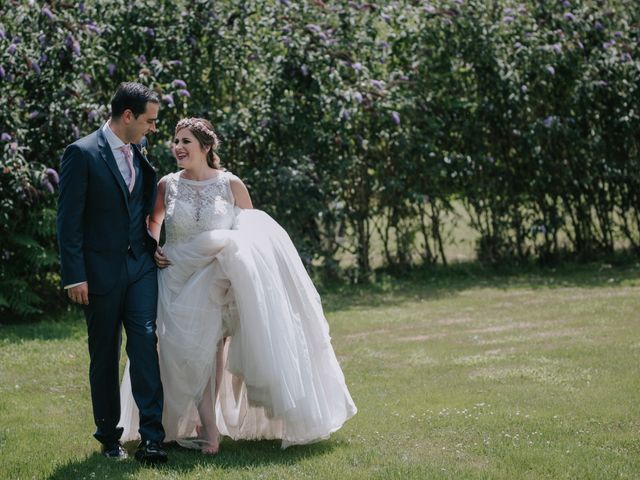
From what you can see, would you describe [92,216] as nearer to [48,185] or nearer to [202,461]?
[202,461]

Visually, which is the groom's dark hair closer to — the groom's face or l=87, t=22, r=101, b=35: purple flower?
the groom's face

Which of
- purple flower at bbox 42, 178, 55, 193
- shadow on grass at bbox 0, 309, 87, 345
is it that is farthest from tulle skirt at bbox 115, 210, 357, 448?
purple flower at bbox 42, 178, 55, 193

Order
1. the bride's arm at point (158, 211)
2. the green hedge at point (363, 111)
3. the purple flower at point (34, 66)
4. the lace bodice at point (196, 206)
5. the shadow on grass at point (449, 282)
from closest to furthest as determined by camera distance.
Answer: the lace bodice at point (196, 206) → the bride's arm at point (158, 211) → the purple flower at point (34, 66) → the green hedge at point (363, 111) → the shadow on grass at point (449, 282)

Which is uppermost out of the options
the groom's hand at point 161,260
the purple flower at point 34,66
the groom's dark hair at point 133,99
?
the purple flower at point 34,66

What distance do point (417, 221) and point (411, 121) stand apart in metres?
1.49

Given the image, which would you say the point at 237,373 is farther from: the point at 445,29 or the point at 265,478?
the point at 445,29

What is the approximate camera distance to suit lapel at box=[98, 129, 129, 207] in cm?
551

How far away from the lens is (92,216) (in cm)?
548

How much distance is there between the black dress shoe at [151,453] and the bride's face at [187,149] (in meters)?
1.66

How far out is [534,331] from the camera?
9570 millimetres

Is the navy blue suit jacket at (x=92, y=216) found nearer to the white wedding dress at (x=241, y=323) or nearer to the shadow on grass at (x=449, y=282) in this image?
the white wedding dress at (x=241, y=323)

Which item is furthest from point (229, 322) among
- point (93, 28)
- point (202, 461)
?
point (93, 28)

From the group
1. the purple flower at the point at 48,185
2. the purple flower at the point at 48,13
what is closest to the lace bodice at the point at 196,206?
the purple flower at the point at 48,185

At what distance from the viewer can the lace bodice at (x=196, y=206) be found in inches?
232
